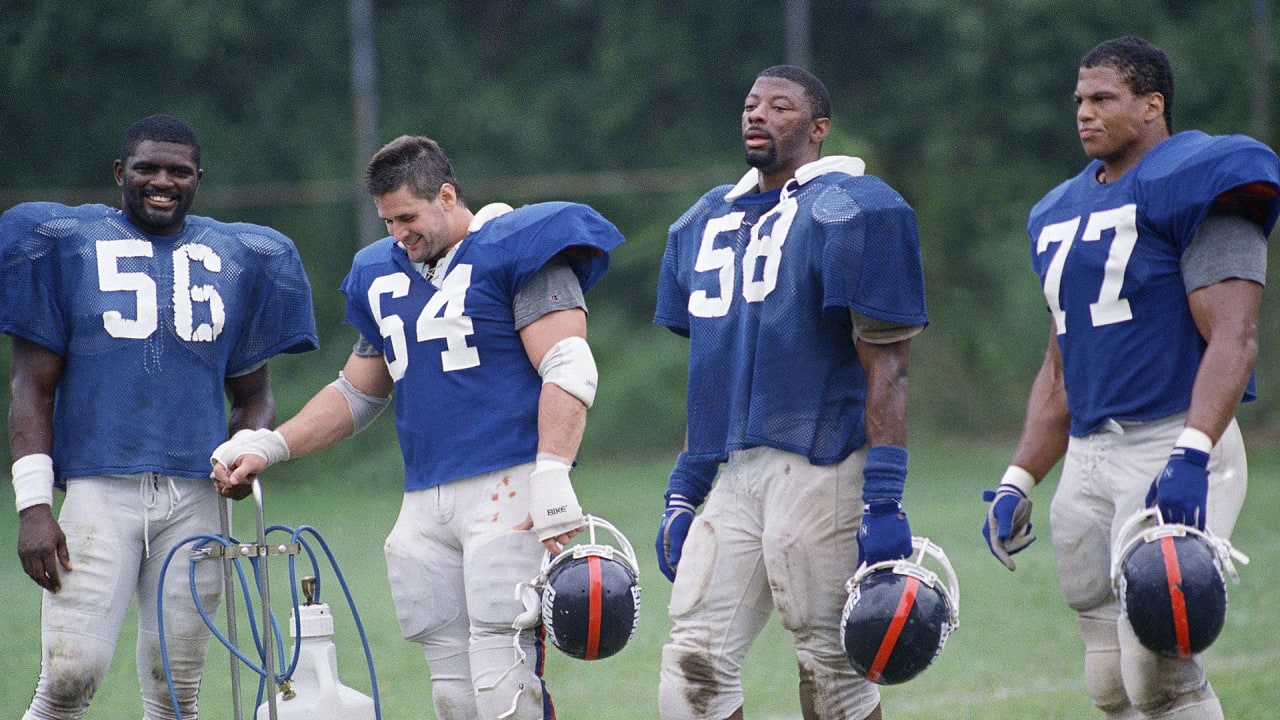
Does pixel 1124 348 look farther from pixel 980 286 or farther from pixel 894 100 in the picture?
pixel 894 100

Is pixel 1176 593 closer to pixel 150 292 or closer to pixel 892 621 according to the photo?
pixel 892 621

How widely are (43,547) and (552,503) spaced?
1419 millimetres

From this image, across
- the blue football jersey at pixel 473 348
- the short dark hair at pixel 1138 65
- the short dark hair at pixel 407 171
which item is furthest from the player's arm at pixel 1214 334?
the short dark hair at pixel 407 171

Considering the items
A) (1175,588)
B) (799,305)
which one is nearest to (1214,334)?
(1175,588)

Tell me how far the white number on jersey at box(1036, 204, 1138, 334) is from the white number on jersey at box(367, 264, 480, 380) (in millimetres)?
1562

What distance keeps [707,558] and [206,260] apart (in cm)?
172

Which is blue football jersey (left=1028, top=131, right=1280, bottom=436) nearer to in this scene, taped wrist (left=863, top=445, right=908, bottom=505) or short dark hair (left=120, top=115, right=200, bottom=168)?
taped wrist (left=863, top=445, right=908, bottom=505)

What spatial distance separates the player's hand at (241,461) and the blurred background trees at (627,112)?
914 centimetres

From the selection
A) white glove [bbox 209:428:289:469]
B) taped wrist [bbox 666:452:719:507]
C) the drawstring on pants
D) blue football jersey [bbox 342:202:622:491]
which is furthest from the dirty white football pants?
taped wrist [bbox 666:452:719:507]

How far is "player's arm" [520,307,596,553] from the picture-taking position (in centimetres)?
400

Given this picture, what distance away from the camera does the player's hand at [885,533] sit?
3.82m

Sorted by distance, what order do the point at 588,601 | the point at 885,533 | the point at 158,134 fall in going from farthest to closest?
the point at 158,134, the point at 588,601, the point at 885,533

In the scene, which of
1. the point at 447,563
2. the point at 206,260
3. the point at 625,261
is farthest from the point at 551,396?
the point at 625,261

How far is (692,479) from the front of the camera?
4348 millimetres
